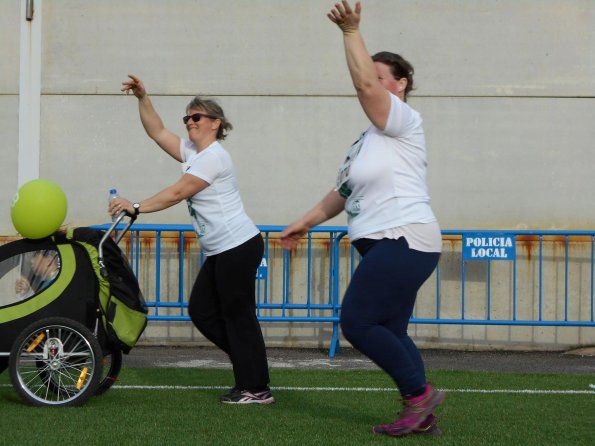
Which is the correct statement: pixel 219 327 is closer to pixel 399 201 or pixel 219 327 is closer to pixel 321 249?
pixel 399 201

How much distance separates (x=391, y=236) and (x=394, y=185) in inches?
9.1

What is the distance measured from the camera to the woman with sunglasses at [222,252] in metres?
6.39

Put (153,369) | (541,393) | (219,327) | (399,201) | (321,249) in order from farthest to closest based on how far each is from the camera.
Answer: (321,249)
(153,369)
(541,393)
(219,327)
(399,201)

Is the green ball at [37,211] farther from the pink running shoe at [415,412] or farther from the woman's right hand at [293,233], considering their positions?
the pink running shoe at [415,412]

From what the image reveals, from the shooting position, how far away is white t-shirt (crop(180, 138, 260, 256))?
638 cm

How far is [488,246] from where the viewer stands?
10.1 metres

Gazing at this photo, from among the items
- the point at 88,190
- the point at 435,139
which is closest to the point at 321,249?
the point at 435,139

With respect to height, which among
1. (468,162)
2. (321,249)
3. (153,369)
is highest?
(468,162)

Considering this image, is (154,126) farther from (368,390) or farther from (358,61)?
(358,61)

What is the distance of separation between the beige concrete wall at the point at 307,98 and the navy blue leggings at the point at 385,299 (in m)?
5.55

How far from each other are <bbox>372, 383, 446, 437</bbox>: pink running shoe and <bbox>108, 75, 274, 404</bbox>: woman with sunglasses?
145 cm

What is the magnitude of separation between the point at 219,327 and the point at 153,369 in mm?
2083

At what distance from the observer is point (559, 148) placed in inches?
422

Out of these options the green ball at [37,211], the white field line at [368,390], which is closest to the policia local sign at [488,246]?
the white field line at [368,390]
